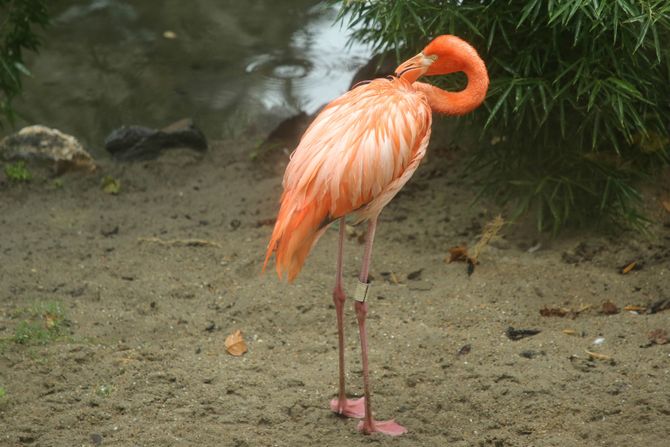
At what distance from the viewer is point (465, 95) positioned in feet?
12.5

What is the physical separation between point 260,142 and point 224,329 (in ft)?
8.42

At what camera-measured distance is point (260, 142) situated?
6.89 m

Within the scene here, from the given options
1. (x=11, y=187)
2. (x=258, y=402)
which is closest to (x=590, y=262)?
(x=258, y=402)

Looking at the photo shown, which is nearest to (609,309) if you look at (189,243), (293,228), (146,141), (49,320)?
(293,228)

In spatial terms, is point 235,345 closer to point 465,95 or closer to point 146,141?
point 465,95

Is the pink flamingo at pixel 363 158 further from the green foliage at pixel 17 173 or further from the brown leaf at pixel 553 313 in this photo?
the green foliage at pixel 17 173

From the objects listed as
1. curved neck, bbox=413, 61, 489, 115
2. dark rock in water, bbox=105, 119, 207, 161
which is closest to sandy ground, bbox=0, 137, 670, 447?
dark rock in water, bbox=105, 119, 207, 161

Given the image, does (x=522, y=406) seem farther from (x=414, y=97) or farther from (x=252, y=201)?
(x=252, y=201)

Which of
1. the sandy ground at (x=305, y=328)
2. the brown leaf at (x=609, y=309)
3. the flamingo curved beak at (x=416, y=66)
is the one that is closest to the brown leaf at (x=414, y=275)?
the sandy ground at (x=305, y=328)

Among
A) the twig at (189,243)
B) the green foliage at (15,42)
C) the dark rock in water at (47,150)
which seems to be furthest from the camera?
the dark rock in water at (47,150)

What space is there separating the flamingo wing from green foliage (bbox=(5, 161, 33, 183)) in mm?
Result: 3304

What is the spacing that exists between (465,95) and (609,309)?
1421mm

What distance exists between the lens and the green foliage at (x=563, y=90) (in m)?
4.54

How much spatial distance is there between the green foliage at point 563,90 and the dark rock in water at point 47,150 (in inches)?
90.2
